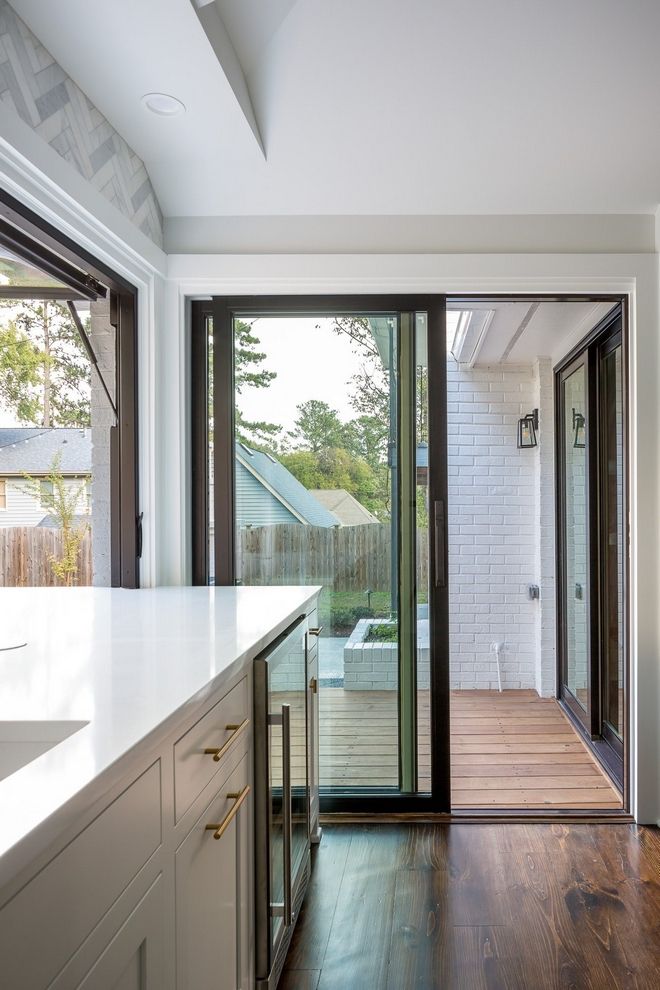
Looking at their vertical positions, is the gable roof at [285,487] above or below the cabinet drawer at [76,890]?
above

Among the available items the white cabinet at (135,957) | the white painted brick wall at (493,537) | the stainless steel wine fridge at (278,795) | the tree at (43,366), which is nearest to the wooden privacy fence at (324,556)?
the stainless steel wine fridge at (278,795)

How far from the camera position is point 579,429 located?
3.97 meters

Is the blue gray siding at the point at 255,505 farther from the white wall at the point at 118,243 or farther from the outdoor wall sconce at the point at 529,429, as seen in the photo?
the outdoor wall sconce at the point at 529,429

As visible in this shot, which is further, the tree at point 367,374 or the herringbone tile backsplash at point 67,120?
the tree at point 367,374

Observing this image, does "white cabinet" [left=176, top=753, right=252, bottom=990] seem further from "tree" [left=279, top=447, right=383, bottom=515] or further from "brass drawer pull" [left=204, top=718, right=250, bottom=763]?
"tree" [left=279, top=447, right=383, bottom=515]

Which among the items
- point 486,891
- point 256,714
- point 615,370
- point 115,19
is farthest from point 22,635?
point 615,370

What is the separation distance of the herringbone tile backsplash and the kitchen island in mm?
1269

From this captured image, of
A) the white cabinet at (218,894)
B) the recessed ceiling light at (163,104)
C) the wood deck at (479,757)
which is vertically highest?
the recessed ceiling light at (163,104)

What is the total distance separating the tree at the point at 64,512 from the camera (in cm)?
234

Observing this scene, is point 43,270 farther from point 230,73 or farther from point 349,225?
point 349,225

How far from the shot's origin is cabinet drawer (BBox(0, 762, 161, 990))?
25.0 inches

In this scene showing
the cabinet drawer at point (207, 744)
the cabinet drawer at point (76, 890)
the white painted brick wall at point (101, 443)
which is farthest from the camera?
the white painted brick wall at point (101, 443)

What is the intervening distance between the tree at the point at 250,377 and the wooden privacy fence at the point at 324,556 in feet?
1.21

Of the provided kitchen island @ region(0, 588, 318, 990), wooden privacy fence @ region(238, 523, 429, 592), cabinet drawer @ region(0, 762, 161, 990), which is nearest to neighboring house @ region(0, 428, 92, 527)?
kitchen island @ region(0, 588, 318, 990)
